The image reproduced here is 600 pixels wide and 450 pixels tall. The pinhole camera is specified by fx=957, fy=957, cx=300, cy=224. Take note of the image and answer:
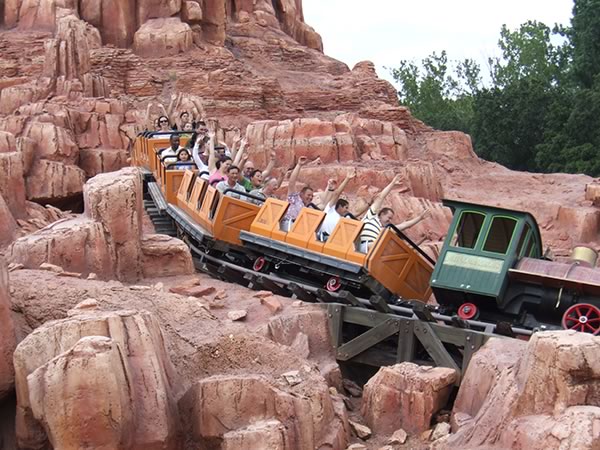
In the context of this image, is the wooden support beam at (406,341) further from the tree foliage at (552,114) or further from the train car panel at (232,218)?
the tree foliage at (552,114)

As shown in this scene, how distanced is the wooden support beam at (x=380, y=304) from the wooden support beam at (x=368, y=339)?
23 cm

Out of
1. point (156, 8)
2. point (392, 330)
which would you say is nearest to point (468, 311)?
point (392, 330)

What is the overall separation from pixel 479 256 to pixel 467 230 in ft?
1.43

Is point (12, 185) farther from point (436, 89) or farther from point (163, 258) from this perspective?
point (436, 89)

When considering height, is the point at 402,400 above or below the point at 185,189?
below

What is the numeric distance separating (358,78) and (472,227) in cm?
2685

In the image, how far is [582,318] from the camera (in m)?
11.8

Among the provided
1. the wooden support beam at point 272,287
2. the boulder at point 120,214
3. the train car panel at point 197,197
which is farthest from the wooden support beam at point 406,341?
the train car panel at point 197,197

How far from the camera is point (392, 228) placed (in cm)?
1354

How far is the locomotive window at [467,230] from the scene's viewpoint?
12.9 m

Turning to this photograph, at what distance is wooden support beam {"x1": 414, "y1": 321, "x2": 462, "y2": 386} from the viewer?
11992 millimetres

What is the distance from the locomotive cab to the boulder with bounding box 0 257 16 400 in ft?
19.3

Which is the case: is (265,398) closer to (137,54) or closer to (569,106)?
(137,54)

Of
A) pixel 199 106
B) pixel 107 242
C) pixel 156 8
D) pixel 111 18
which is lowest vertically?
pixel 107 242
